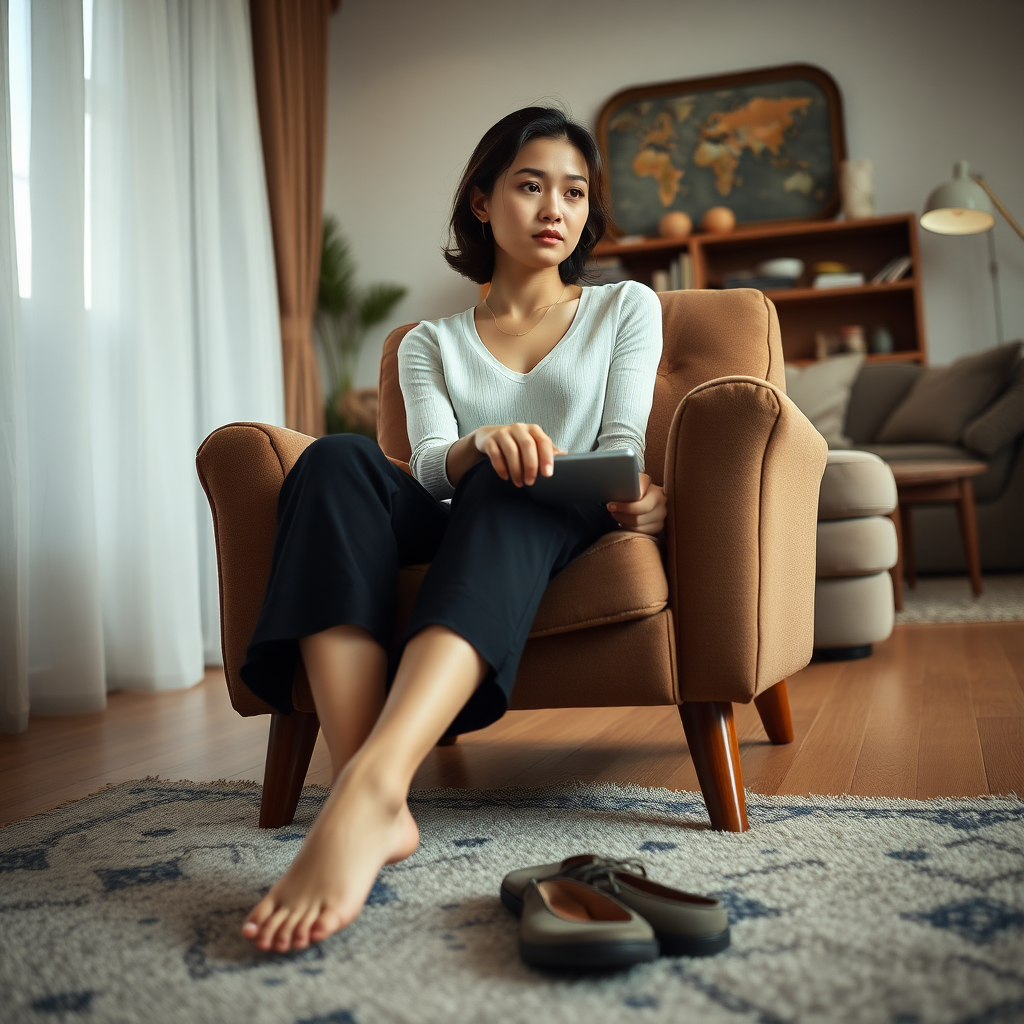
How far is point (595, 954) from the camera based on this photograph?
778mm

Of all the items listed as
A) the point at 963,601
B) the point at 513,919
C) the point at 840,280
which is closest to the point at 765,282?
the point at 840,280

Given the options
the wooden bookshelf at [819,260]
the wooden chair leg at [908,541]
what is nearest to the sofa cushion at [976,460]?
the wooden chair leg at [908,541]

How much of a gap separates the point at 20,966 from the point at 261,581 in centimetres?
55

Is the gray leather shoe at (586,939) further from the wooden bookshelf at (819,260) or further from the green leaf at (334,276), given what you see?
the green leaf at (334,276)

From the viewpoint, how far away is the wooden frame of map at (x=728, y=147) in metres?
4.50

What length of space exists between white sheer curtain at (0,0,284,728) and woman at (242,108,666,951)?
3.91 ft

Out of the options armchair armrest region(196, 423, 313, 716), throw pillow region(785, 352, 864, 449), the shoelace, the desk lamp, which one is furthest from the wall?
the shoelace

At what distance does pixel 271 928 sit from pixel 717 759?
0.58 meters

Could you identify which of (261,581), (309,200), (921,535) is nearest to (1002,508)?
(921,535)

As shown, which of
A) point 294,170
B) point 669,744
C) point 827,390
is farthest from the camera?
point 827,390

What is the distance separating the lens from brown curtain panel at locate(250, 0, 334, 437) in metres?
3.50

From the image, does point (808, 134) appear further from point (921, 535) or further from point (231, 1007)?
point (231, 1007)

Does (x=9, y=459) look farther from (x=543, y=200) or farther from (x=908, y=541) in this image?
(x=908, y=541)

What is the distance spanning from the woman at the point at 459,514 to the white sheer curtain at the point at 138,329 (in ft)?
3.91
